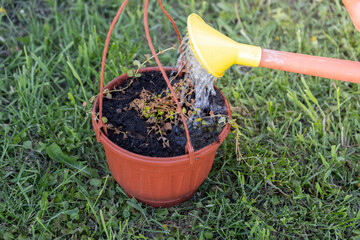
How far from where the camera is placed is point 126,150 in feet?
4.94

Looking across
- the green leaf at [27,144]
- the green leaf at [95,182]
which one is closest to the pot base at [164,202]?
the green leaf at [95,182]

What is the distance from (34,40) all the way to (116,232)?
154cm

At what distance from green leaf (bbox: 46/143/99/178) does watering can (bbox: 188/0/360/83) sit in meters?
0.90

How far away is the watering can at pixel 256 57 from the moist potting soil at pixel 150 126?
316 mm

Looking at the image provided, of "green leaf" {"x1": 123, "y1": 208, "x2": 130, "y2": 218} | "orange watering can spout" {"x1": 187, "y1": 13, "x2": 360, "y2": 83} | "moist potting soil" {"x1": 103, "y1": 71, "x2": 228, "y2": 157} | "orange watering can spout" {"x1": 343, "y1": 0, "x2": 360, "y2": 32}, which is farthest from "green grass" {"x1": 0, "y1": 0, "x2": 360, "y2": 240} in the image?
"orange watering can spout" {"x1": 343, "y1": 0, "x2": 360, "y2": 32}

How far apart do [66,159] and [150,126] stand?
1.81 ft

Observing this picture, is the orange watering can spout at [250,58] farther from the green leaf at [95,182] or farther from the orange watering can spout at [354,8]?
the green leaf at [95,182]

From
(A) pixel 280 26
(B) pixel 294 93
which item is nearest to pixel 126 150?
(B) pixel 294 93

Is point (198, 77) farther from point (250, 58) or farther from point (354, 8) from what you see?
point (354, 8)

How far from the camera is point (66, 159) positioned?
75.2 inches

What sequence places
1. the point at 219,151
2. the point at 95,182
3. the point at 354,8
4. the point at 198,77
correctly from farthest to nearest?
the point at 219,151
the point at 95,182
the point at 198,77
the point at 354,8

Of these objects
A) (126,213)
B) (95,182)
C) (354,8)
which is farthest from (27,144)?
(354,8)

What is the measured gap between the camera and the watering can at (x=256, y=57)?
140 centimetres

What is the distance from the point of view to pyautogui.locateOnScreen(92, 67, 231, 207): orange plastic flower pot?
58.5 inches
